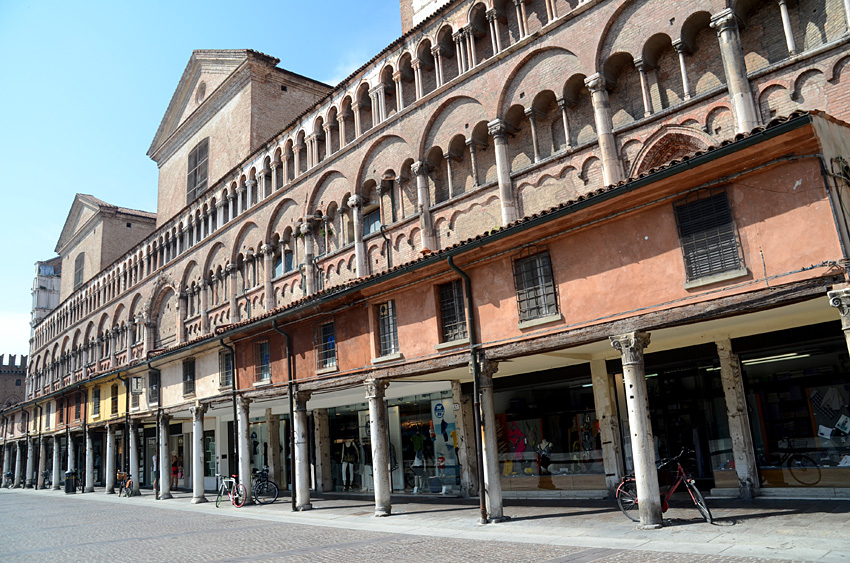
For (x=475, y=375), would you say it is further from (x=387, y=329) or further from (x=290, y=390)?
(x=290, y=390)

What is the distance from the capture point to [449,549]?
10.5m

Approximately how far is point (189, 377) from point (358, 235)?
28.8 feet

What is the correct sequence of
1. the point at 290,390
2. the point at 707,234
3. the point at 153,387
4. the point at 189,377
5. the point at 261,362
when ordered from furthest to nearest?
the point at 153,387 → the point at 189,377 → the point at 261,362 → the point at 290,390 → the point at 707,234

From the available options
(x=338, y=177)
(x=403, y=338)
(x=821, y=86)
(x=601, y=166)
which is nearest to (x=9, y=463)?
(x=338, y=177)

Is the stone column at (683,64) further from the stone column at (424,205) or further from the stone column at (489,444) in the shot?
the stone column at (424,205)

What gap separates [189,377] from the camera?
80.0 ft

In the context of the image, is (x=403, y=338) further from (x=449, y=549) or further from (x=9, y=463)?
(x=9, y=463)

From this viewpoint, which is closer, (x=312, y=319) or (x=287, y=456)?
(x=312, y=319)

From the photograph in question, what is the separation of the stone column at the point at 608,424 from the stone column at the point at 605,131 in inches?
173

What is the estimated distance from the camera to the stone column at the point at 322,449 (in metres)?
23.2


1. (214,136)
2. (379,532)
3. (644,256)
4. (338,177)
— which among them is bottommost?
(379,532)

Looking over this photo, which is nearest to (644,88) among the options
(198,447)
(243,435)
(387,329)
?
(387,329)

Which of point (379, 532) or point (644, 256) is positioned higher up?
point (644, 256)

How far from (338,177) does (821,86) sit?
15255 mm
